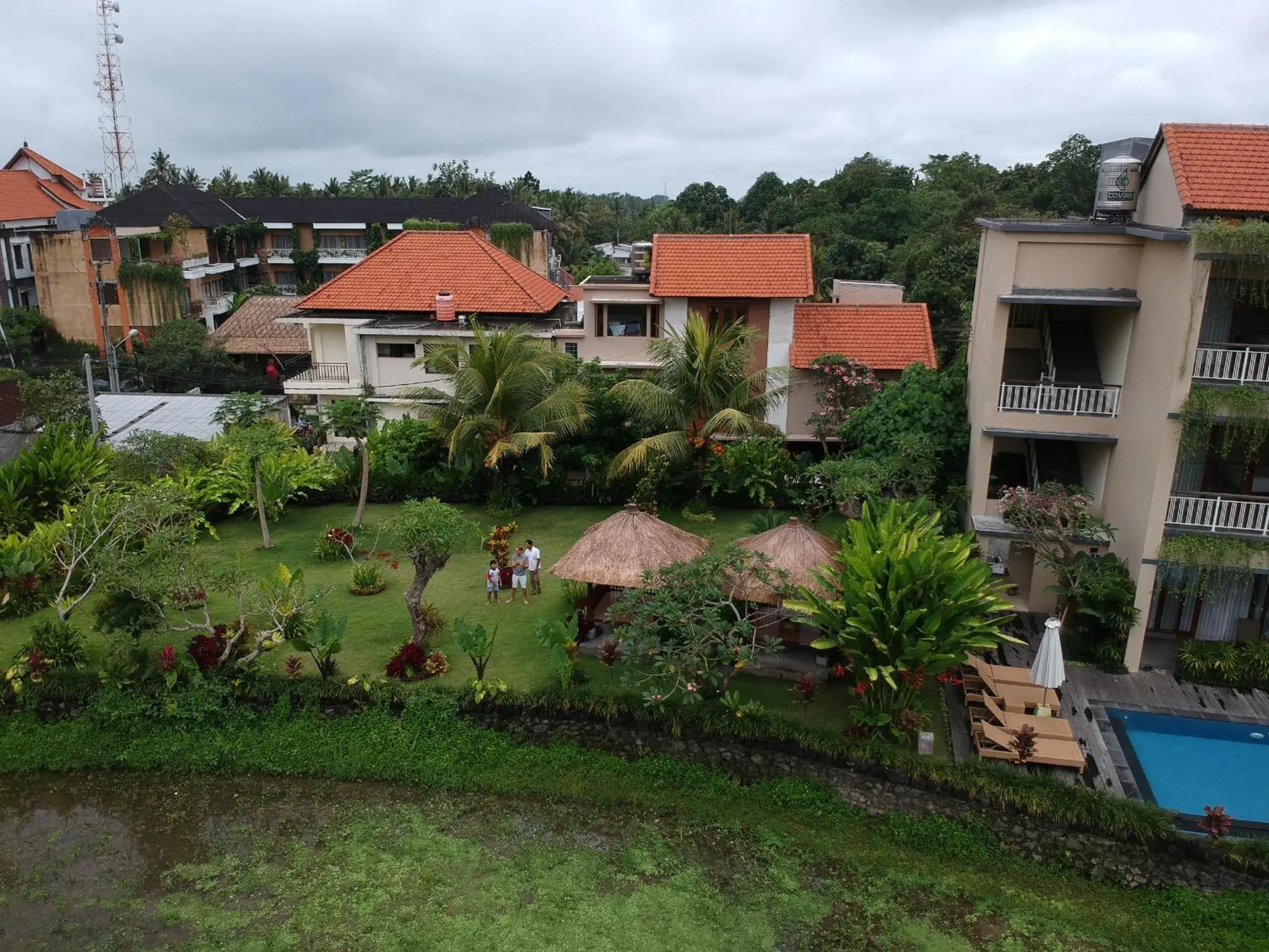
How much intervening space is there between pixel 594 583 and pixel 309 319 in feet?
50.5

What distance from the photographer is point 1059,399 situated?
1616 cm

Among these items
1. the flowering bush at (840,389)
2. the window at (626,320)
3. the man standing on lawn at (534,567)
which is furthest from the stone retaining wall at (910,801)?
the window at (626,320)

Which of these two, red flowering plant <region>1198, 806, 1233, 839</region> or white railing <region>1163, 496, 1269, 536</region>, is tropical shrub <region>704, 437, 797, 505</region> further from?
red flowering plant <region>1198, 806, 1233, 839</region>

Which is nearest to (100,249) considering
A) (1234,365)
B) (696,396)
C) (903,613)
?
(696,396)

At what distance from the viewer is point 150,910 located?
1058 cm

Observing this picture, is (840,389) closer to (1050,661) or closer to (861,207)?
(1050,661)

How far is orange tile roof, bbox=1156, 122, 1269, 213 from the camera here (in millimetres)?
13555

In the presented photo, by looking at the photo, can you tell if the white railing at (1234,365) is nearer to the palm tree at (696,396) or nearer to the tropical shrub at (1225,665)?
the tropical shrub at (1225,665)

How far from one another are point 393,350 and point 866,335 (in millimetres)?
13084

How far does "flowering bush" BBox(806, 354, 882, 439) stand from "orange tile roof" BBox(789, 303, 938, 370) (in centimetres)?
→ 69

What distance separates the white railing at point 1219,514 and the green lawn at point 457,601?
190 inches

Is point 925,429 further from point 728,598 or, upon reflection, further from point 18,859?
point 18,859

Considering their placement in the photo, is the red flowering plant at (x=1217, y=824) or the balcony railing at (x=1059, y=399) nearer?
the red flowering plant at (x=1217, y=824)

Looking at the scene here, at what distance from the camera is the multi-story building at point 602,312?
23094mm
